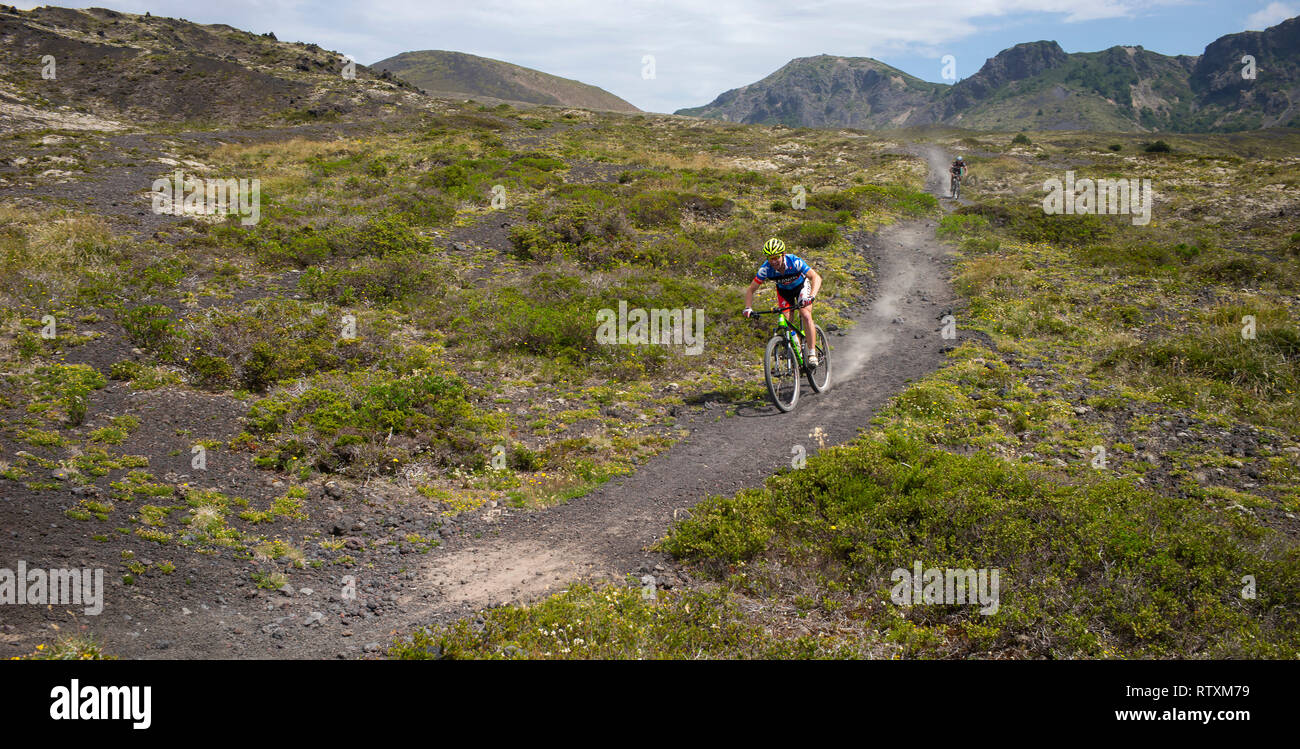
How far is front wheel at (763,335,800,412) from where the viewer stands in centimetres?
1097

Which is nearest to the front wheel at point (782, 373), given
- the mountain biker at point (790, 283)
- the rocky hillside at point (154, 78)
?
the mountain biker at point (790, 283)

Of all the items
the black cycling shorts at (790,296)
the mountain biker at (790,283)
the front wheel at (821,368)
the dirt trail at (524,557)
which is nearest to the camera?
the dirt trail at (524,557)

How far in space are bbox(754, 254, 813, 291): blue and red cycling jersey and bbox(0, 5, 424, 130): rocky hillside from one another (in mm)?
43403

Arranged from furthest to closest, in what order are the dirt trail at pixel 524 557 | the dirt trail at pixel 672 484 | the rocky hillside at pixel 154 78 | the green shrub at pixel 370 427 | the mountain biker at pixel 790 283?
the rocky hillside at pixel 154 78 < the mountain biker at pixel 790 283 < the green shrub at pixel 370 427 < the dirt trail at pixel 672 484 < the dirt trail at pixel 524 557

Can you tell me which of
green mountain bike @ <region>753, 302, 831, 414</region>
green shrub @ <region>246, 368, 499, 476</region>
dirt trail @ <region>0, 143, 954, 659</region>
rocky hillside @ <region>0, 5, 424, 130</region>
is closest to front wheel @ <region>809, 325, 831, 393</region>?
green mountain bike @ <region>753, 302, 831, 414</region>

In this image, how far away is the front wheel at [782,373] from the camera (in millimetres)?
10969

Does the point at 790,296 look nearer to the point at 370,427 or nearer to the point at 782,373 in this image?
the point at 782,373

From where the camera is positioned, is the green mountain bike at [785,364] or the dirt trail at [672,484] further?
the green mountain bike at [785,364]

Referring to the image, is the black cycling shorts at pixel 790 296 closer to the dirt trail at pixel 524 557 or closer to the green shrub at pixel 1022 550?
the dirt trail at pixel 524 557

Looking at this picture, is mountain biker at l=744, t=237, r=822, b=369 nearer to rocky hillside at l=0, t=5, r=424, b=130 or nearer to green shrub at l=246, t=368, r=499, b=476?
green shrub at l=246, t=368, r=499, b=476

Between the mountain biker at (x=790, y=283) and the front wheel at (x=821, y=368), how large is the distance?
695mm

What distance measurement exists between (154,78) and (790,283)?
6222 centimetres
